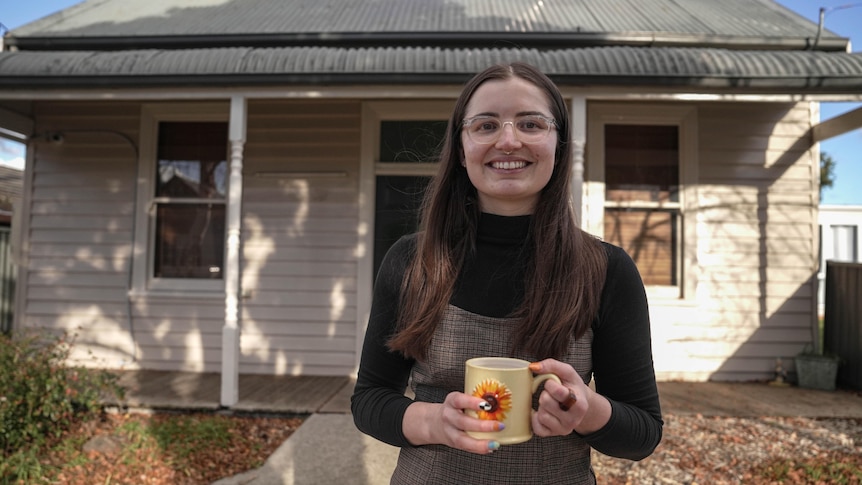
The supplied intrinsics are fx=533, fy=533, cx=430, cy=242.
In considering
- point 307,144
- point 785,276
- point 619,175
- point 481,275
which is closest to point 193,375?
point 307,144

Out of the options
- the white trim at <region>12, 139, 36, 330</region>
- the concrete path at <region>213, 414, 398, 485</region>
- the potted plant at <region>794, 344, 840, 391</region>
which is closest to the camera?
the concrete path at <region>213, 414, 398, 485</region>

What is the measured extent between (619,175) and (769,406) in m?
2.50

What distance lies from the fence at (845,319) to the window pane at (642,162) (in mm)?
1873

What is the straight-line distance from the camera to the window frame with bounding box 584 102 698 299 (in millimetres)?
5441

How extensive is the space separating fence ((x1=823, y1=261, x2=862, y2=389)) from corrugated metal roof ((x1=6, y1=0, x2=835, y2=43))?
2453mm

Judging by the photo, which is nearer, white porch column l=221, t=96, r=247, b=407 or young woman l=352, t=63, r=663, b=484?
young woman l=352, t=63, r=663, b=484

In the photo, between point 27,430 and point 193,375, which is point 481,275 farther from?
point 193,375

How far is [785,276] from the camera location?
5.47 meters

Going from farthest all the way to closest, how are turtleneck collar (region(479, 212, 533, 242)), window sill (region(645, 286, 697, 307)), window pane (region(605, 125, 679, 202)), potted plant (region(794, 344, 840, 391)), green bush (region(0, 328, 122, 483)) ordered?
1. window pane (region(605, 125, 679, 202))
2. window sill (region(645, 286, 697, 307))
3. potted plant (region(794, 344, 840, 391))
4. green bush (region(0, 328, 122, 483))
5. turtleneck collar (region(479, 212, 533, 242))

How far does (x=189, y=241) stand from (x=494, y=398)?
18.3 feet

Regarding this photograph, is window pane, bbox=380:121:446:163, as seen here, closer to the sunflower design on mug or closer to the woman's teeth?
the woman's teeth

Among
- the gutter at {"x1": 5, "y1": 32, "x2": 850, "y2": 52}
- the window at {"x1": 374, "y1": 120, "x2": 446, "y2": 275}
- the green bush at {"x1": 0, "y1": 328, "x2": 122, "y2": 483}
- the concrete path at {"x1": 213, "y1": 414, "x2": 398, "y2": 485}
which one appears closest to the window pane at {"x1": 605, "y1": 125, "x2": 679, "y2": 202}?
the gutter at {"x1": 5, "y1": 32, "x2": 850, "y2": 52}

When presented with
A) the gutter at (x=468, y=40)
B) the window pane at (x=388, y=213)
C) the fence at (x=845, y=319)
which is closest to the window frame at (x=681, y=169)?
the gutter at (x=468, y=40)

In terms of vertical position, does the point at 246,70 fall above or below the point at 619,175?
above
